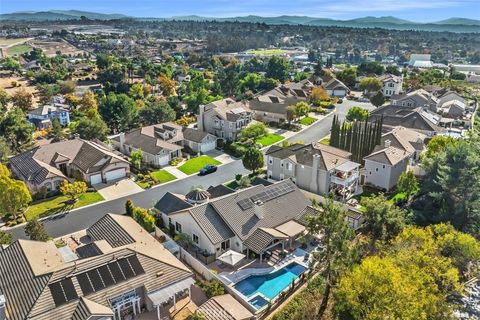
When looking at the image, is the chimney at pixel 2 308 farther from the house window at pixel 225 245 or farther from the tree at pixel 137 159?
the tree at pixel 137 159

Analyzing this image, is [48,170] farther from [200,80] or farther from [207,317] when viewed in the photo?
[200,80]

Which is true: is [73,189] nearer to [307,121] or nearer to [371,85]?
[307,121]

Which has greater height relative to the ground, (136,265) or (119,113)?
(119,113)

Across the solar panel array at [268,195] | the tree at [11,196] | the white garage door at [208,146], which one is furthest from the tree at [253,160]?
the tree at [11,196]

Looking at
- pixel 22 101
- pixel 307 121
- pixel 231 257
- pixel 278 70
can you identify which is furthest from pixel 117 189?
pixel 278 70

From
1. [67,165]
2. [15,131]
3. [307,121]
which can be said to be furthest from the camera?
[307,121]

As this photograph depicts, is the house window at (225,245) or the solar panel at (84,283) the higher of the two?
the solar panel at (84,283)
